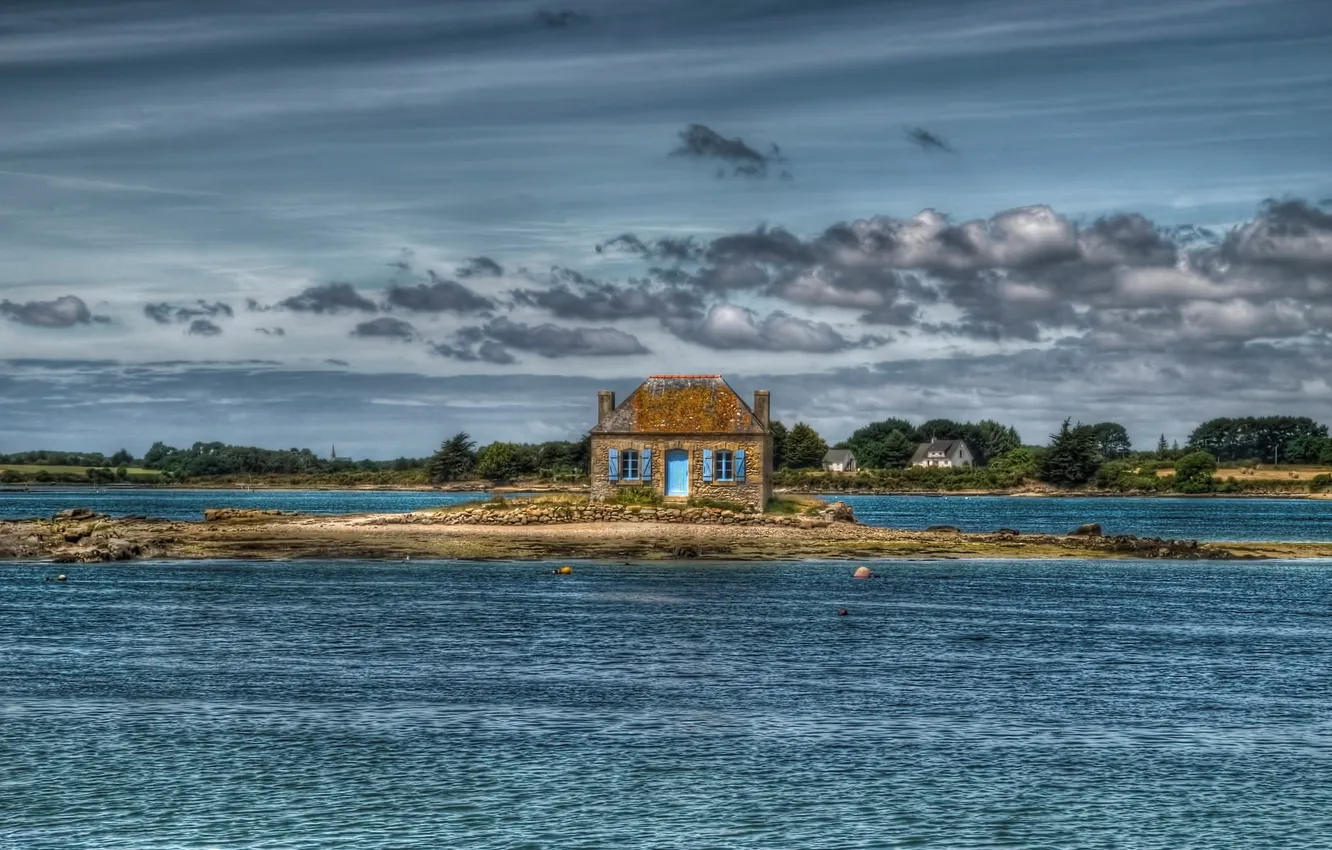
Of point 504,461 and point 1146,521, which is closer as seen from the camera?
point 1146,521

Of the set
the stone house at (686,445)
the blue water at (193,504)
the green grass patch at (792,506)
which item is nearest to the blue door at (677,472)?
the stone house at (686,445)

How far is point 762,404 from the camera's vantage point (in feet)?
211

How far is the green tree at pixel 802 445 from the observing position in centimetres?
16188

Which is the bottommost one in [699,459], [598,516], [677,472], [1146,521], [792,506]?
[1146,521]

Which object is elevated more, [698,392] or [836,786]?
[698,392]

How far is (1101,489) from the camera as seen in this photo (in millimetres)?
171625

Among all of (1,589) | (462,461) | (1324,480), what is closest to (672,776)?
(1,589)

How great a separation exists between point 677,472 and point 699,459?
1.07m

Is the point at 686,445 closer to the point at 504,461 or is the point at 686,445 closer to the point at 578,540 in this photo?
the point at 578,540

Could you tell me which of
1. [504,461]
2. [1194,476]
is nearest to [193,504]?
[504,461]

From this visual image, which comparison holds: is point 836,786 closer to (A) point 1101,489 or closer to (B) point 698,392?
(B) point 698,392

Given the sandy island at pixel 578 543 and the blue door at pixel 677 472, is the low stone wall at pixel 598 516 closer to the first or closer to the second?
the sandy island at pixel 578 543

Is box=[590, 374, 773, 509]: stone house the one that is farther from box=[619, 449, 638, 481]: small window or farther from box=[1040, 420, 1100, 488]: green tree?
box=[1040, 420, 1100, 488]: green tree

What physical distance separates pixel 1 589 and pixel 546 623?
1946 centimetres
